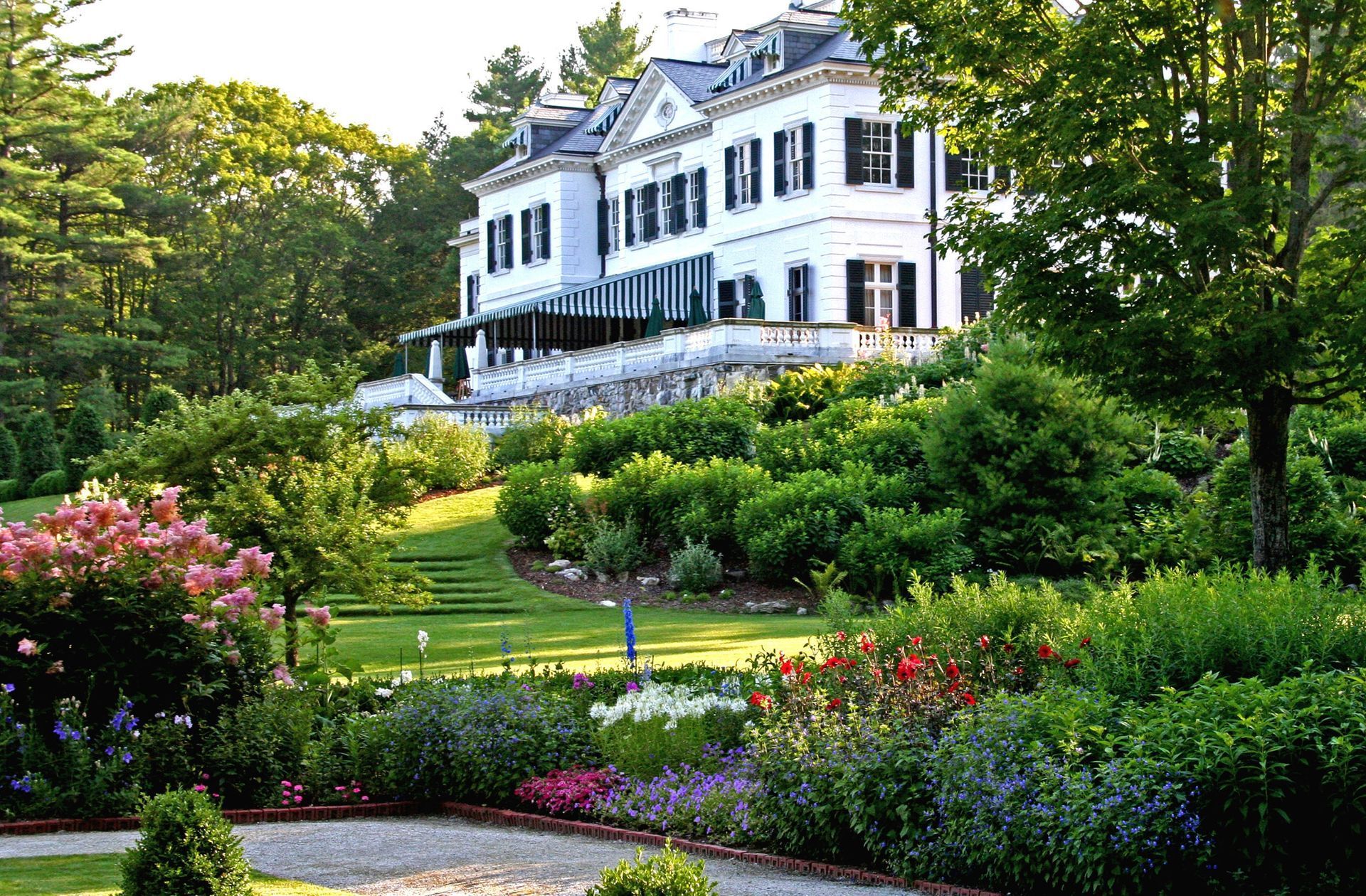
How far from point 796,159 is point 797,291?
296 cm

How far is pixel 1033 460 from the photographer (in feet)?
71.4

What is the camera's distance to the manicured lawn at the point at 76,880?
308 inches

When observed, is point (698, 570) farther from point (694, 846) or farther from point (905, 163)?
point (905, 163)

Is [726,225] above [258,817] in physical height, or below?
above

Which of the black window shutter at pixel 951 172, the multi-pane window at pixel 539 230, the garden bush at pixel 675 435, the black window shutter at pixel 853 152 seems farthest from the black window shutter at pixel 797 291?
the multi-pane window at pixel 539 230

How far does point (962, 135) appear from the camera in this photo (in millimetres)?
14344

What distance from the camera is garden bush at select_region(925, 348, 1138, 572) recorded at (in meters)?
21.6

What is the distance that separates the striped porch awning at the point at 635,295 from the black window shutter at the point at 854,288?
484 cm

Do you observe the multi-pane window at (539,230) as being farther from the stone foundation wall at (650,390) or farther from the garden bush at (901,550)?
the garden bush at (901,550)

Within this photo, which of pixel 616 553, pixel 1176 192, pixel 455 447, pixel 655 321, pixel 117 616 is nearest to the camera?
pixel 117 616

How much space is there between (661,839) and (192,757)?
11.7 ft

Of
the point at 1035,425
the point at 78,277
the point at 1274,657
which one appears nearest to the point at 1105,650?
the point at 1274,657

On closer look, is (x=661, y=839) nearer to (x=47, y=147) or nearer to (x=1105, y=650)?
(x=1105, y=650)

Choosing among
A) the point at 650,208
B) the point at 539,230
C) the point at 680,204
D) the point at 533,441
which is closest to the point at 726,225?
the point at 680,204
